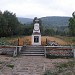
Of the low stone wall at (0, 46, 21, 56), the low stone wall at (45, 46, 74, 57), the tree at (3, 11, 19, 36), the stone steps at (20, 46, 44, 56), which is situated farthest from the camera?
the tree at (3, 11, 19, 36)

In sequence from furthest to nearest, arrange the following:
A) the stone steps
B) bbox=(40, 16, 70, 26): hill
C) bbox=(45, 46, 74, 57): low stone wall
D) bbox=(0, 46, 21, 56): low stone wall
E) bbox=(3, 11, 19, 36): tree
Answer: bbox=(40, 16, 70, 26): hill
bbox=(3, 11, 19, 36): tree
the stone steps
bbox=(0, 46, 21, 56): low stone wall
bbox=(45, 46, 74, 57): low stone wall

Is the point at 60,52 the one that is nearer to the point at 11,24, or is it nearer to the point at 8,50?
the point at 8,50

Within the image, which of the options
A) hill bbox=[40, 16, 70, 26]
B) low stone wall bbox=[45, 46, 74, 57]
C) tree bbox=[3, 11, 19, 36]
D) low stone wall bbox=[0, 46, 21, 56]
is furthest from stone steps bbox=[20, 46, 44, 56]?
hill bbox=[40, 16, 70, 26]

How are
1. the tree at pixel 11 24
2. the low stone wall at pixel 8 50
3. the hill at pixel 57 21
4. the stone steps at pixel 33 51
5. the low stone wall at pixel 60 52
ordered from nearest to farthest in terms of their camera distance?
the low stone wall at pixel 60 52, the low stone wall at pixel 8 50, the stone steps at pixel 33 51, the tree at pixel 11 24, the hill at pixel 57 21

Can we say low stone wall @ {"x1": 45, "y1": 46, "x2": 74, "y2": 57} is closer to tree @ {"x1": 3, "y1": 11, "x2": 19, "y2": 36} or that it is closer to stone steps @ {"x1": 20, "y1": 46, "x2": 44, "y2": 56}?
stone steps @ {"x1": 20, "y1": 46, "x2": 44, "y2": 56}

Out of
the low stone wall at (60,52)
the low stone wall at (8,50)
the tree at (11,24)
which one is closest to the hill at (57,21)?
the tree at (11,24)

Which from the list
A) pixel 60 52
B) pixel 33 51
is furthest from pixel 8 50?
pixel 60 52

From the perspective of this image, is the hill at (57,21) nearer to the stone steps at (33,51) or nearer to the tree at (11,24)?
the tree at (11,24)

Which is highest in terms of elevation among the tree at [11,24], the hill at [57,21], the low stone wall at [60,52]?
the hill at [57,21]

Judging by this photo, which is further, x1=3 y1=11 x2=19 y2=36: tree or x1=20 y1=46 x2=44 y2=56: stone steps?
x1=3 y1=11 x2=19 y2=36: tree

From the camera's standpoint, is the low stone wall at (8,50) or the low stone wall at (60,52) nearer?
the low stone wall at (60,52)

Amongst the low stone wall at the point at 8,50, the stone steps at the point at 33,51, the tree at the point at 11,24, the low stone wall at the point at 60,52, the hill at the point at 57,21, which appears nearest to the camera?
the low stone wall at the point at 60,52

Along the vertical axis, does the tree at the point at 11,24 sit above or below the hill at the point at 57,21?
below

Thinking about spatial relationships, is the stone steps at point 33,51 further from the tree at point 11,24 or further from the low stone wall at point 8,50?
the tree at point 11,24
